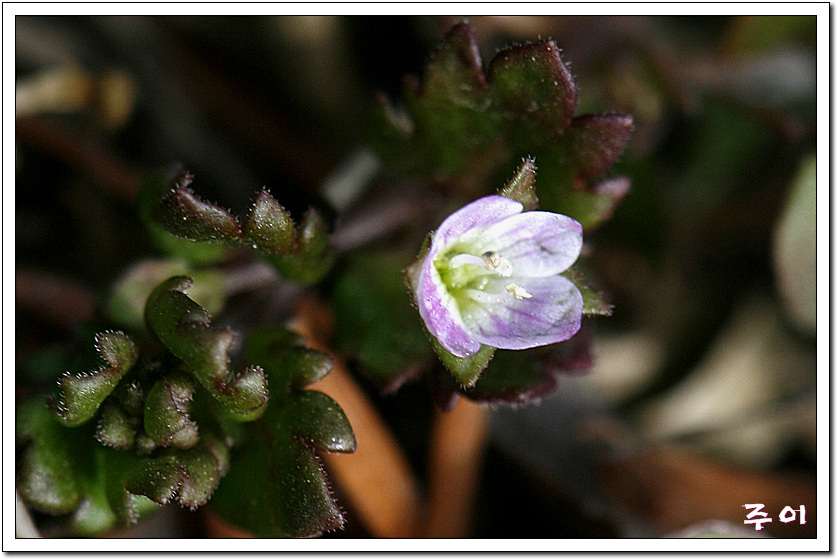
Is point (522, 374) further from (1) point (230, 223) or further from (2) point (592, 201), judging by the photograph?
(1) point (230, 223)

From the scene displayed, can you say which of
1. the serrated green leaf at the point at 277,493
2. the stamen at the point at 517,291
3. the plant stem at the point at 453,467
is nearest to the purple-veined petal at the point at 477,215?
the stamen at the point at 517,291

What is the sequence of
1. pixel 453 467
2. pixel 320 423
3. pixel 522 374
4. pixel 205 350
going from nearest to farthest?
1. pixel 205 350
2. pixel 320 423
3. pixel 522 374
4. pixel 453 467

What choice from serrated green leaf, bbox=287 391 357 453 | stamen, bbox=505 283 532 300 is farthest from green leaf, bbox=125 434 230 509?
stamen, bbox=505 283 532 300

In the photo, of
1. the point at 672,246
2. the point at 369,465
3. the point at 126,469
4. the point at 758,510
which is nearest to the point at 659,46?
the point at 672,246

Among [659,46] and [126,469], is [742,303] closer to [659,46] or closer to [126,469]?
[659,46]

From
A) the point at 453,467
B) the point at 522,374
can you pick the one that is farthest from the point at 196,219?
the point at 453,467

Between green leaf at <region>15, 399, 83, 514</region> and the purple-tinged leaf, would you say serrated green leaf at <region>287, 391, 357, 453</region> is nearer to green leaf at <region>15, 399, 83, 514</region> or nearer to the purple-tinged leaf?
green leaf at <region>15, 399, 83, 514</region>

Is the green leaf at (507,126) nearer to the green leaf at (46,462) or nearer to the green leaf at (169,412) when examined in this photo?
the green leaf at (169,412)
